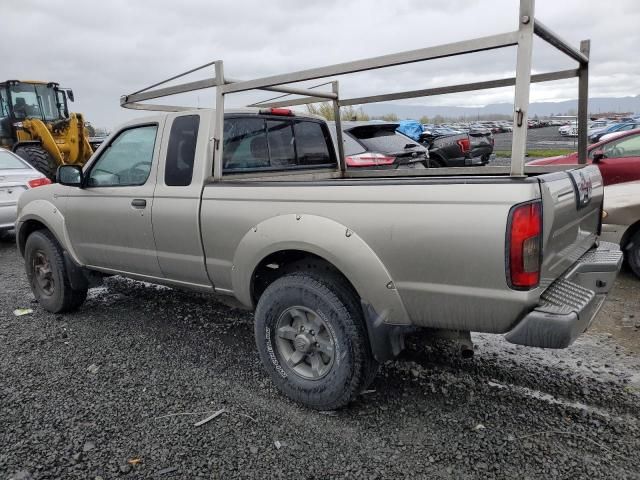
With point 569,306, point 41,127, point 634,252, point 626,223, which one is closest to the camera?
point 569,306

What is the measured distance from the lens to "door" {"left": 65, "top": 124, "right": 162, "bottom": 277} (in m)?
3.88

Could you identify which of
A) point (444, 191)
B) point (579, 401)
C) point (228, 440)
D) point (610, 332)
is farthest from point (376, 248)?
point (610, 332)

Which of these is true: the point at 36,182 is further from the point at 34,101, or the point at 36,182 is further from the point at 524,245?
the point at 524,245

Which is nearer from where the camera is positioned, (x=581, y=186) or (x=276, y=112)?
(x=581, y=186)

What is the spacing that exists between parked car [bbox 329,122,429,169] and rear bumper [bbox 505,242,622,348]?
4.56 metres

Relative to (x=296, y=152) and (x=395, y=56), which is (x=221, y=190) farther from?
(x=395, y=56)

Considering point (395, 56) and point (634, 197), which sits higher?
point (395, 56)

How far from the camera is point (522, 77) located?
237 centimetres

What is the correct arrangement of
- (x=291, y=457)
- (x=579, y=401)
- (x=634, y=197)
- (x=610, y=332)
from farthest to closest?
(x=634, y=197) < (x=610, y=332) < (x=579, y=401) < (x=291, y=457)

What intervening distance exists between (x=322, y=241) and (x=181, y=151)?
1.51 metres

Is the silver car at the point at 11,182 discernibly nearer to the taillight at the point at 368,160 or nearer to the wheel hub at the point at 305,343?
the taillight at the point at 368,160

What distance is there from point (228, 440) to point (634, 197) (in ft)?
15.3

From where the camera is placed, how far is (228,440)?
2.78 meters

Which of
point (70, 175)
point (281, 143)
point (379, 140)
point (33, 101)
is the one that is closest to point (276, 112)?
point (281, 143)
